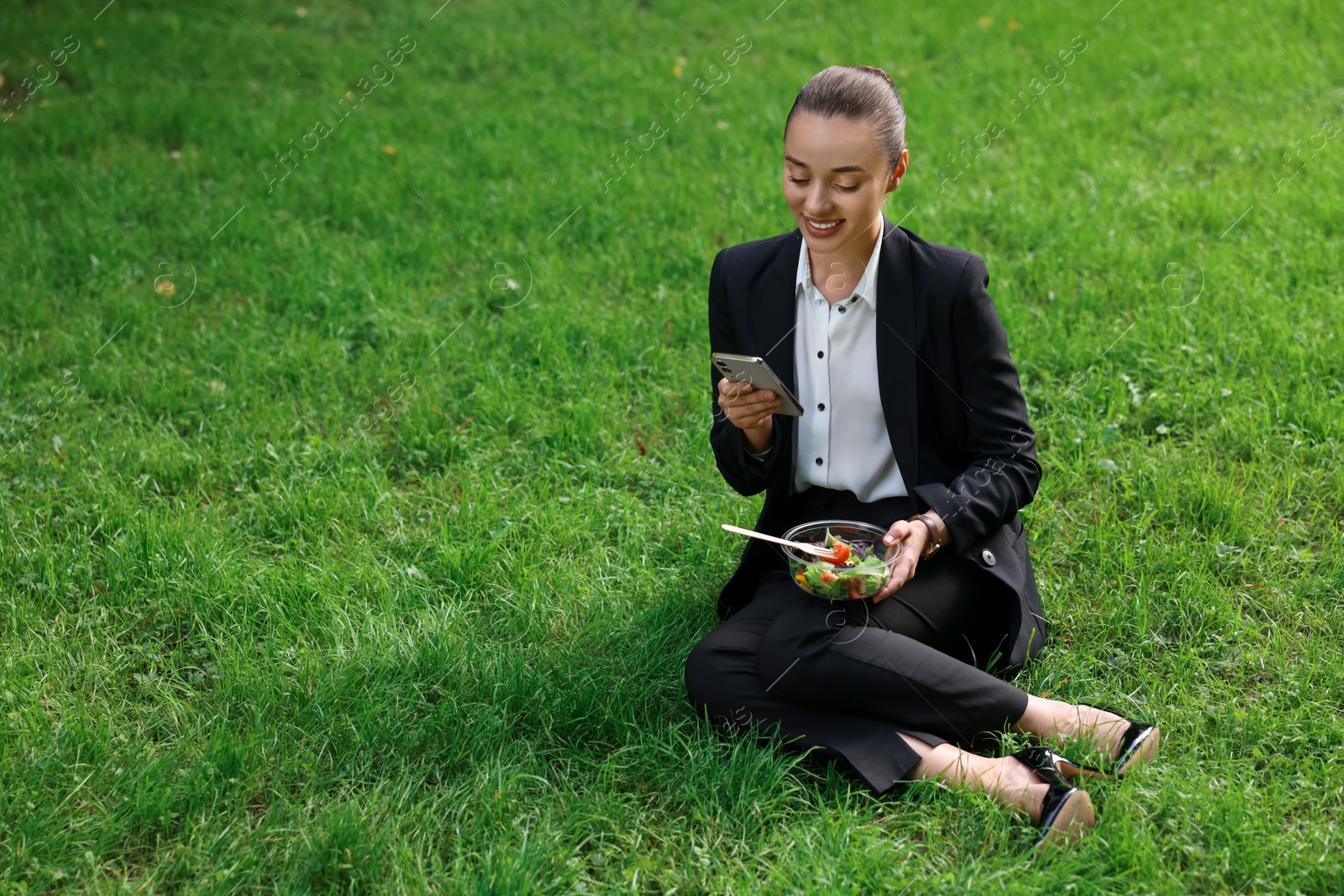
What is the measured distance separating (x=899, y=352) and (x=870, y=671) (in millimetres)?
801

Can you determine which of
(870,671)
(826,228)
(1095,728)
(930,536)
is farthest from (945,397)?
(1095,728)

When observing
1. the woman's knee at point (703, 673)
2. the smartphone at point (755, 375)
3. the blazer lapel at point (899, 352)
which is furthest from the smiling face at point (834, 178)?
the woman's knee at point (703, 673)

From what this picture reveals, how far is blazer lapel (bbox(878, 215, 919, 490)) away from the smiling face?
5.3 inches

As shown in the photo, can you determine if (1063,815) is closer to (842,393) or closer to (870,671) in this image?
(870,671)

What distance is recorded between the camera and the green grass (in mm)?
2672

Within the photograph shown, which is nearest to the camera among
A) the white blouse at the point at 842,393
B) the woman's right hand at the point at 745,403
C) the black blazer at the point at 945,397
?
the woman's right hand at the point at 745,403

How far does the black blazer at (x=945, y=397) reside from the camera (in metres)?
2.92

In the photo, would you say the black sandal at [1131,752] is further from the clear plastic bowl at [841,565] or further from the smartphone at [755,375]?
the smartphone at [755,375]

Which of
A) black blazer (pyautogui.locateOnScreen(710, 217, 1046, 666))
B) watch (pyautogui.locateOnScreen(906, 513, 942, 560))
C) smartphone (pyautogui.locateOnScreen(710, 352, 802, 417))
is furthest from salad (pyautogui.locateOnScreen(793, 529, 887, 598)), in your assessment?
smartphone (pyautogui.locateOnScreen(710, 352, 802, 417))

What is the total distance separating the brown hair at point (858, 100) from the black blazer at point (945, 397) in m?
0.34

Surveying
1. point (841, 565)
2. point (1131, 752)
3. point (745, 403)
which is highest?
point (745, 403)

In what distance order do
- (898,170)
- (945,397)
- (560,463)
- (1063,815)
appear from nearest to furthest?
(1063,815) < (898,170) < (945,397) < (560,463)

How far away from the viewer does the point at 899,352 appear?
9.68ft

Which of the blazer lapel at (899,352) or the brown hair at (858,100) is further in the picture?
the blazer lapel at (899,352)
